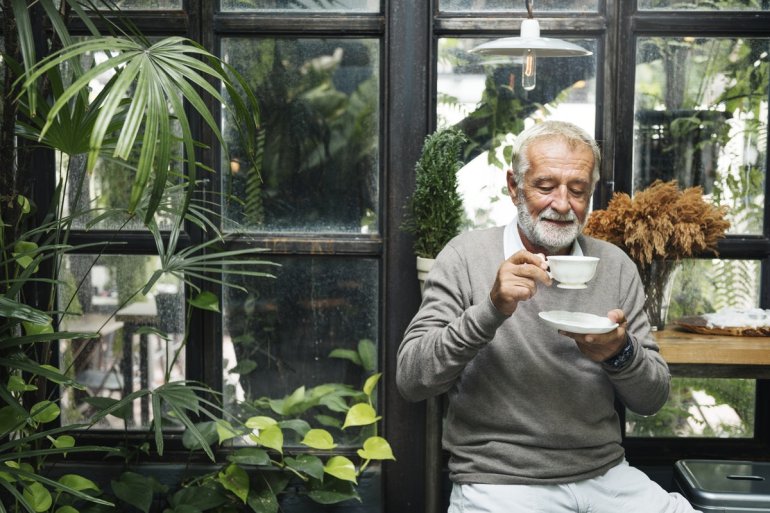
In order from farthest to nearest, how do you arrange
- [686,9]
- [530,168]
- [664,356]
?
[686,9] → [664,356] → [530,168]

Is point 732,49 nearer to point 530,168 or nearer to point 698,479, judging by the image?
point 530,168

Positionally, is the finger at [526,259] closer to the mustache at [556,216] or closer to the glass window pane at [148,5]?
the mustache at [556,216]

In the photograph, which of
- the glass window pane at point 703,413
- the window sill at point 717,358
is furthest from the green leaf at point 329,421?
the window sill at point 717,358

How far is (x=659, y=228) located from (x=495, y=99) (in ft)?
2.23

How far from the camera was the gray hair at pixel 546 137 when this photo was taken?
83.1 inches

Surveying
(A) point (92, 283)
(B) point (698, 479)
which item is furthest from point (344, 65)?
(B) point (698, 479)

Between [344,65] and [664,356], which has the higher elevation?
[344,65]

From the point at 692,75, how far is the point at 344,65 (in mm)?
1068

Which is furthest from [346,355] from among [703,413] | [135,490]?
[703,413]

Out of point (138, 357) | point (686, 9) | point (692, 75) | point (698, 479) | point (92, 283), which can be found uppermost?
point (686, 9)

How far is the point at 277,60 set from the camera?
8.91 feet

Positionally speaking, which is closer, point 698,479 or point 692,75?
point 698,479

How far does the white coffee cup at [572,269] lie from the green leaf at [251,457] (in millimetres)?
1101

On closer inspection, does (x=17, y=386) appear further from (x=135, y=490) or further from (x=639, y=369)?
(x=639, y=369)
